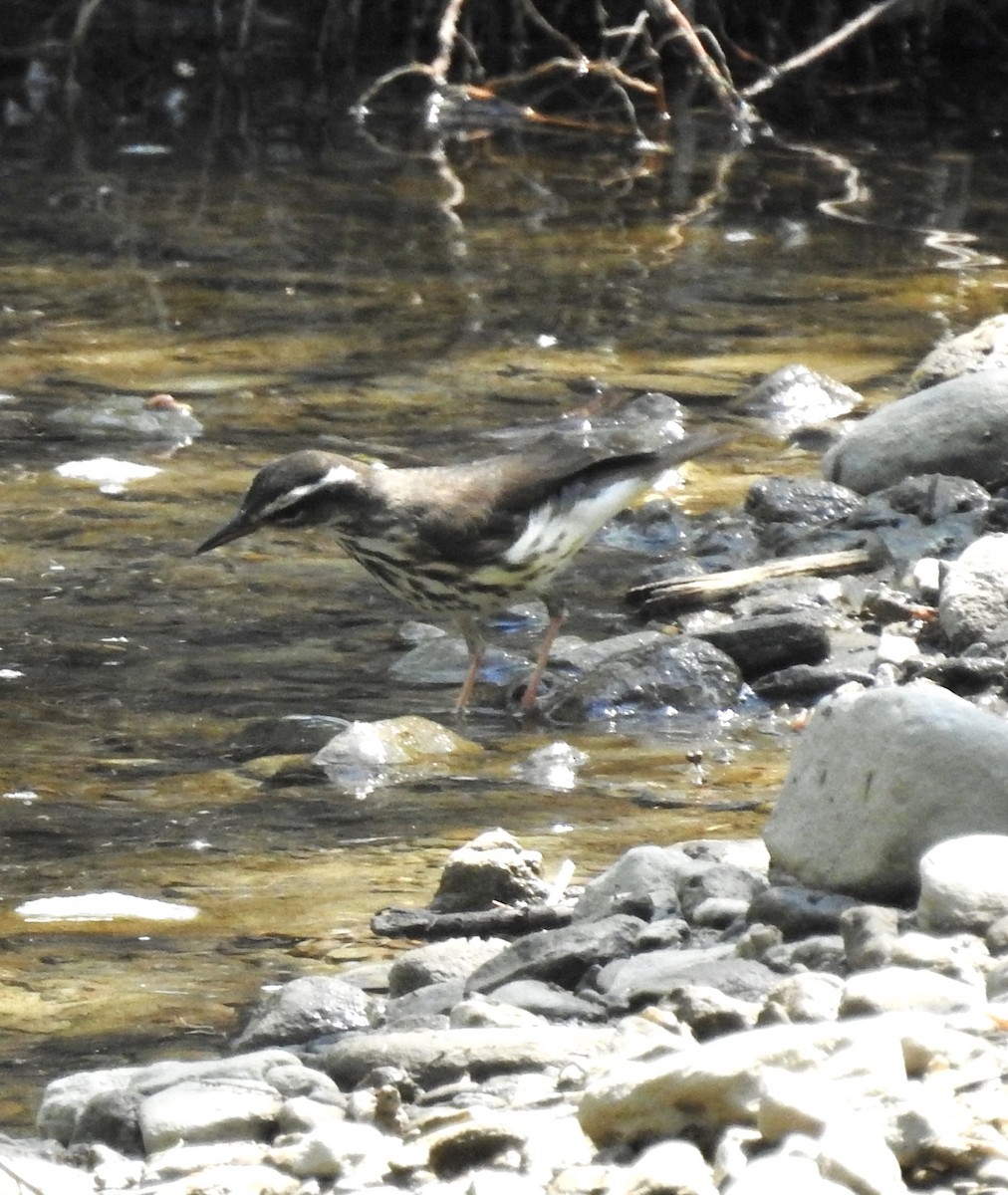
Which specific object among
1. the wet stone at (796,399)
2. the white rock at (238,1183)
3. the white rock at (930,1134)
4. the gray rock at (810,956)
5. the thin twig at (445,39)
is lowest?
the wet stone at (796,399)

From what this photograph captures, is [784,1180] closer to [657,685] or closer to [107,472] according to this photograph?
[657,685]

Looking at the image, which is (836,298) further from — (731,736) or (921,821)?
(921,821)

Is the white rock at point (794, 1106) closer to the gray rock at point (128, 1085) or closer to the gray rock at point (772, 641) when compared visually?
the gray rock at point (128, 1085)

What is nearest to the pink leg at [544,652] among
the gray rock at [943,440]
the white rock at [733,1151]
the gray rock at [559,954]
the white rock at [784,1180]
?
the gray rock at [943,440]

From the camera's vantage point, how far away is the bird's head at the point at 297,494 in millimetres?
7301

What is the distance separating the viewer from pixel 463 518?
7.59 metres

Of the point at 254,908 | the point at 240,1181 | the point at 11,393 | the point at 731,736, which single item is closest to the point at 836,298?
the point at 11,393

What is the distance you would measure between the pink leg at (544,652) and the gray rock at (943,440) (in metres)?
1.56

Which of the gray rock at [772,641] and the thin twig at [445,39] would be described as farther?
the thin twig at [445,39]

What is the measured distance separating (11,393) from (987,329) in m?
4.31

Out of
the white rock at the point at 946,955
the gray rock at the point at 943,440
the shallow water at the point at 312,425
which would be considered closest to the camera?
the white rock at the point at 946,955

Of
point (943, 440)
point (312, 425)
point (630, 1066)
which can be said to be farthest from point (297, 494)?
point (630, 1066)

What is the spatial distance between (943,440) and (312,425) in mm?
2948

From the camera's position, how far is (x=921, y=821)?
4.60 metres
